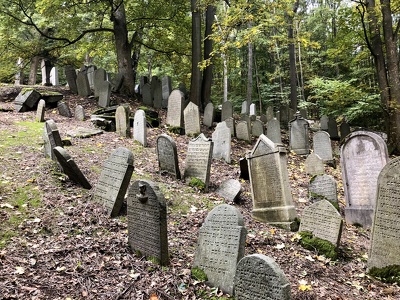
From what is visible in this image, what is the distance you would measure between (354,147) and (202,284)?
4.93 m

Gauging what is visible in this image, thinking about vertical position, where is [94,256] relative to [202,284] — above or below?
above

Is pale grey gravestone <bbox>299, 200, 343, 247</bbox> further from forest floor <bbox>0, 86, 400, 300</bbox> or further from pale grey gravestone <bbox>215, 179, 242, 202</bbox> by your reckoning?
pale grey gravestone <bbox>215, 179, 242, 202</bbox>

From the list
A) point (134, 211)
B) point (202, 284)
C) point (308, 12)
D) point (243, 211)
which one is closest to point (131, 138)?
point (243, 211)

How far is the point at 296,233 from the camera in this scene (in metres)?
5.57

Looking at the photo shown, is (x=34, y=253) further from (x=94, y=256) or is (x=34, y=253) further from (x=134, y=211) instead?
(x=134, y=211)

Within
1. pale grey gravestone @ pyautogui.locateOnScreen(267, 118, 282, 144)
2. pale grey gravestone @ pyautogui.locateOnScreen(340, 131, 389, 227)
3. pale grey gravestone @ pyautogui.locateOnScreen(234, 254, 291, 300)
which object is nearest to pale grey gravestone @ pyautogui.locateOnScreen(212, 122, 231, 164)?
pale grey gravestone @ pyautogui.locateOnScreen(340, 131, 389, 227)

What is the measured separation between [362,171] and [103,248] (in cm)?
546

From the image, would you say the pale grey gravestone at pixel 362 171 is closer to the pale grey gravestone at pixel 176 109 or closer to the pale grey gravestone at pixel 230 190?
the pale grey gravestone at pixel 230 190

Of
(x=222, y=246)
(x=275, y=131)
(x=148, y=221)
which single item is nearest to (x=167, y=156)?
(x=148, y=221)

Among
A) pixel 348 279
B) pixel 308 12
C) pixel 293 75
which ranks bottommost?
pixel 348 279

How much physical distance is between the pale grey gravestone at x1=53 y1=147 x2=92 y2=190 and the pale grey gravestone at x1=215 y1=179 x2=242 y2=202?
8.63 ft

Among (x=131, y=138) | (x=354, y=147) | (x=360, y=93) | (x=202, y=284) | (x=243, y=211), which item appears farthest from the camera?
(x=360, y=93)

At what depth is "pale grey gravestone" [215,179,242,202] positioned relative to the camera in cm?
670

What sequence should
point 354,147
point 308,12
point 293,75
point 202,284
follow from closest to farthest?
point 202,284 → point 354,147 → point 293,75 → point 308,12
